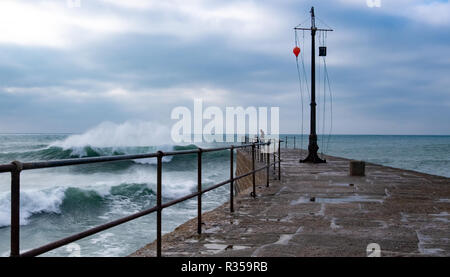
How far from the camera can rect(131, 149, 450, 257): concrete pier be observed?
4.51 metres

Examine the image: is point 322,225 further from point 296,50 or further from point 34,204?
point 296,50

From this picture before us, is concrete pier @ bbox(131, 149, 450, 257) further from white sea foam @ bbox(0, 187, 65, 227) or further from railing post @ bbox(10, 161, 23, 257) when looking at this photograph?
white sea foam @ bbox(0, 187, 65, 227)

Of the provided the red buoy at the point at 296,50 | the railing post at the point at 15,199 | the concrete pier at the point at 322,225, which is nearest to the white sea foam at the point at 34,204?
the concrete pier at the point at 322,225

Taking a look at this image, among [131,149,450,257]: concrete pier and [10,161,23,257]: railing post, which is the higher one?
[10,161,23,257]: railing post

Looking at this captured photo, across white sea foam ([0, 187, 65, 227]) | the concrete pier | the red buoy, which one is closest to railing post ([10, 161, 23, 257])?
the concrete pier

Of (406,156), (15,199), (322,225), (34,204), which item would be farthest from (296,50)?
(406,156)

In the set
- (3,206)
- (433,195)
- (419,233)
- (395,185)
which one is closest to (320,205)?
(419,233)

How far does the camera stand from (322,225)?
578 cm

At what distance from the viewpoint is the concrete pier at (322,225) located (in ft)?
14.8

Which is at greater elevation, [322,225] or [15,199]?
[15,199]

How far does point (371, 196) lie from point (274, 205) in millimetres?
2449

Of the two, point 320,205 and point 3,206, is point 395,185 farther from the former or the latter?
point 3,206

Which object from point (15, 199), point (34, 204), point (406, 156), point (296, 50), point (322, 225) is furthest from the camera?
point (406, 156)
